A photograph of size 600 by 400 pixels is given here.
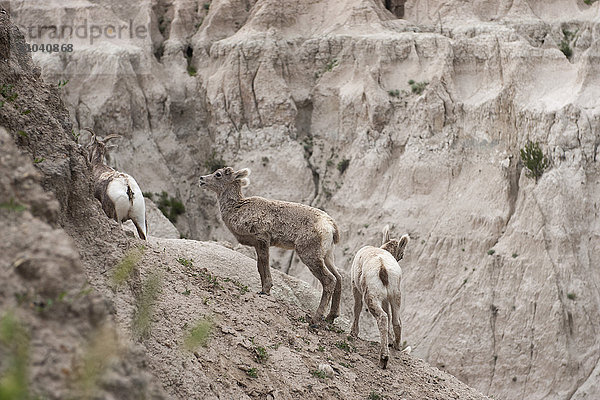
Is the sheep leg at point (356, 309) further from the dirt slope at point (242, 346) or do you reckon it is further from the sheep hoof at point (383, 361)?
the sheep hoof at point (383, 361)

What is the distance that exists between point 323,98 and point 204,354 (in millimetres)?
20359

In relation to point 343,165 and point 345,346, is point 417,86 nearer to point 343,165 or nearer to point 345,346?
point 343,165

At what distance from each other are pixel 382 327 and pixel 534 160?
14.0 meters

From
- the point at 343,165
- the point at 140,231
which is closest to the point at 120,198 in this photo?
the point at 140,231

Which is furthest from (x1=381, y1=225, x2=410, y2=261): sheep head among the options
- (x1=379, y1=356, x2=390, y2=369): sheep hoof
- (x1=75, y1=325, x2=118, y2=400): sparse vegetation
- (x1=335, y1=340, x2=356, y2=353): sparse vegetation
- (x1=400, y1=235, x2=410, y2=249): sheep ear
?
(x1=75, y1=325, x2=118, y2=400): sparse vegetation

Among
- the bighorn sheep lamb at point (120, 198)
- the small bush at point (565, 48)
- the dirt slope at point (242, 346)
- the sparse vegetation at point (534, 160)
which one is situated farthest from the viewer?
the small bush at point (565, 48)

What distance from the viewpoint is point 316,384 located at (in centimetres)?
868

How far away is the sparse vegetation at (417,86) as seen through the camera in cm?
2506

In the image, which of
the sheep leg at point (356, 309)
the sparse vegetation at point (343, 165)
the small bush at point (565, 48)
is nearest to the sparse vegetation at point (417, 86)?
the sparse vegetation at point (343, 165)

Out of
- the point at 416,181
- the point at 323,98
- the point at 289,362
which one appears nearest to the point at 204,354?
the point at 289,362

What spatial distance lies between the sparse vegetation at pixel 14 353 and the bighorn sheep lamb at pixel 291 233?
24.6 feet

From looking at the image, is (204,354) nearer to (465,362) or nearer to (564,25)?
(465,362)

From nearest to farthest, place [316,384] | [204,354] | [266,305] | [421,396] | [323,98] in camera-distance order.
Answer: [204,354] → [316,384] → [421,396] → [266,305] → [323,98]

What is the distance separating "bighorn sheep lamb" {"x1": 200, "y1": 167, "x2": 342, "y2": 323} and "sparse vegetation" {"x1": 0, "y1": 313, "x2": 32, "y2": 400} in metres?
7.49
